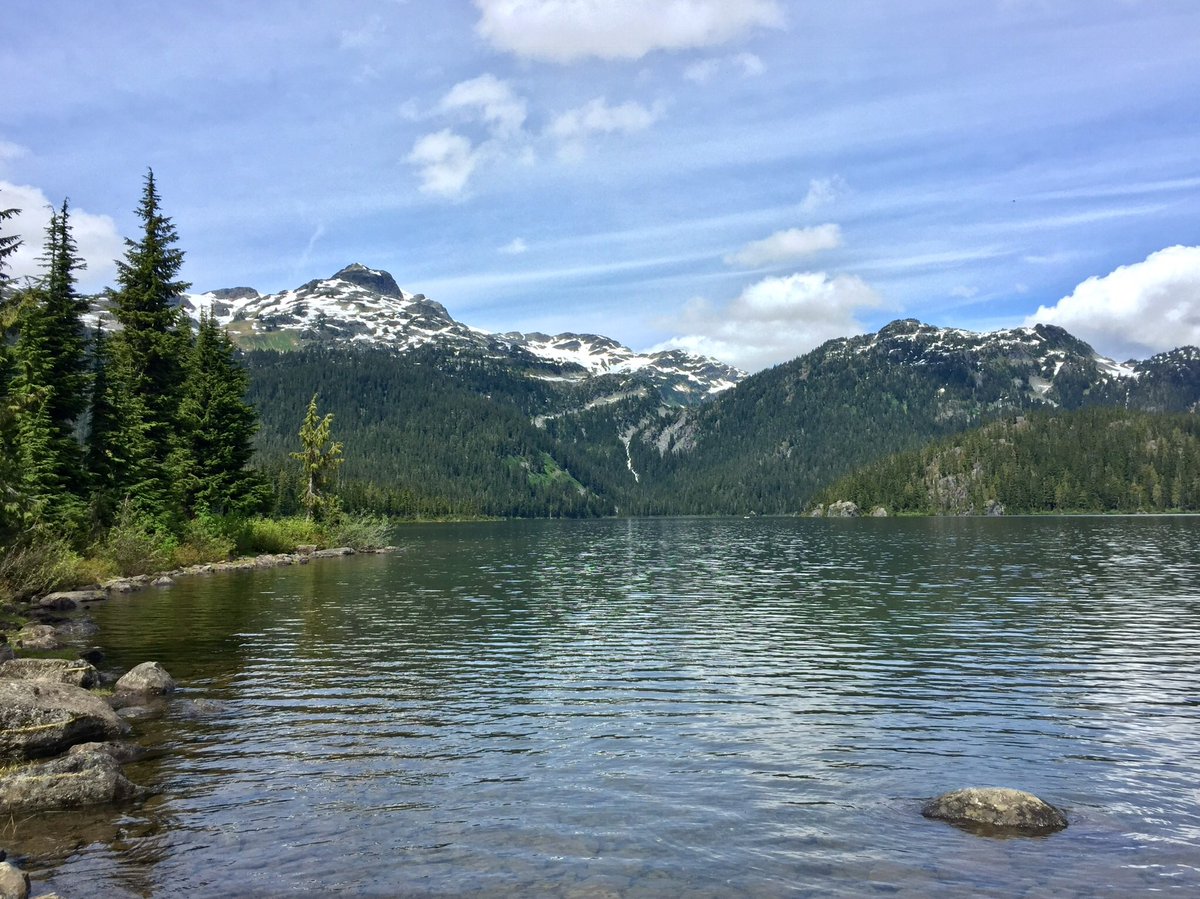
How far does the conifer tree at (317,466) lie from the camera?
112 metres

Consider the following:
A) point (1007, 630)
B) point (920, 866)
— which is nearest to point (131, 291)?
point (1007, 630)

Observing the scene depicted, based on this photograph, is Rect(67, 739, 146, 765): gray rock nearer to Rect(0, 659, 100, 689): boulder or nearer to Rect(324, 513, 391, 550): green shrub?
Rect(0, 659, 100, 689): boulder

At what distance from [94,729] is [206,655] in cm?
1488

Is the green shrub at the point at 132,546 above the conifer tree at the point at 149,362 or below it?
below

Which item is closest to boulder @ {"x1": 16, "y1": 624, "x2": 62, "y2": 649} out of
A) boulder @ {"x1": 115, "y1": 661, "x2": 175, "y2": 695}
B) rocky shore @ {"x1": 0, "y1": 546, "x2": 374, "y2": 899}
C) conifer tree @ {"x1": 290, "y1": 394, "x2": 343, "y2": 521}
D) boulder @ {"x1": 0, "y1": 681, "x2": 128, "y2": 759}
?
rocky shore @ {"x1": 0, "y1": 546, "x2": 374, "y2": 899}

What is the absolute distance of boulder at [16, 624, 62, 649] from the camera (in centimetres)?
3472

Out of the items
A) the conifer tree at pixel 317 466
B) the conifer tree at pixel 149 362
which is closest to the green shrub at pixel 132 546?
the conifer tree at pixel 149 362

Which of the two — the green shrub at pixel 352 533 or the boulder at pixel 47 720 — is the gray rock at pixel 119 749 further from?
the green shrub at pixel 352 533

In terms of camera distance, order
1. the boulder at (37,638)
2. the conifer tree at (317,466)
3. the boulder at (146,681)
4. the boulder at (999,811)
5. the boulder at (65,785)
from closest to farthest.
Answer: the boulder at (999,811), the boulder at (65,785), the boulder at (146,681), the boulder at (37,638), the conifer tree at (317,466)

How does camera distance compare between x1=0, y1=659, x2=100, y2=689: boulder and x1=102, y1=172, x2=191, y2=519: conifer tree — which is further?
x1=102, y1=172, x2=191, y2=519: conifer tree

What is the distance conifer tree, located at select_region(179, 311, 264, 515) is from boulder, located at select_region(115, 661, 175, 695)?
55771mm

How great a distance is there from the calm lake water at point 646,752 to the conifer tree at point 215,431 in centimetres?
3350

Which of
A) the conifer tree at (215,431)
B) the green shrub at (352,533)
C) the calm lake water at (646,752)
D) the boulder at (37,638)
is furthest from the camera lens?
the green shrub at (352,533)

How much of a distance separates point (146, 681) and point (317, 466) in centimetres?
8875
